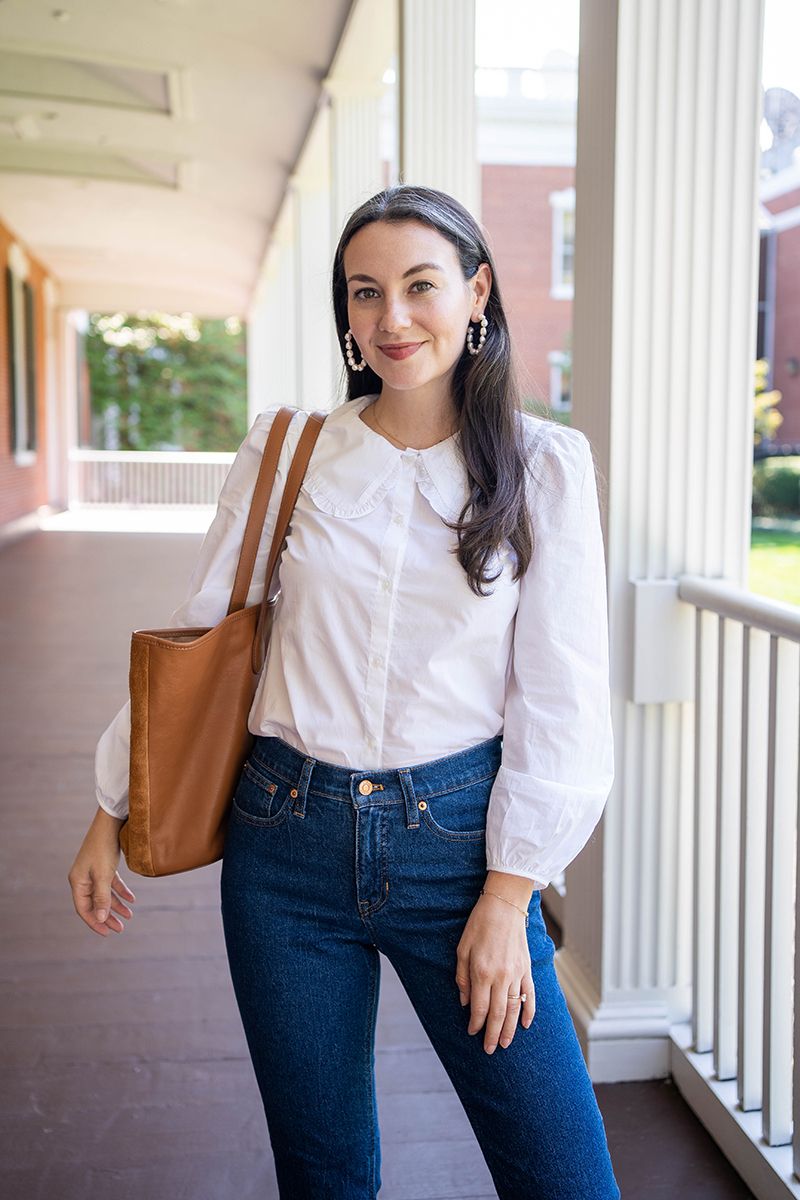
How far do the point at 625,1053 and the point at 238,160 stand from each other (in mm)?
8653

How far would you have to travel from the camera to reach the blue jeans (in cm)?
106

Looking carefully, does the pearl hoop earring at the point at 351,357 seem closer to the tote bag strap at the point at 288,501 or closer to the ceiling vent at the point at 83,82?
the tote bag strap at the point at 288,501

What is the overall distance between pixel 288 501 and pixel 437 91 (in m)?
3.07

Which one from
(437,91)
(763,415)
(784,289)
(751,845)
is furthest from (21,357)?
(784,289)

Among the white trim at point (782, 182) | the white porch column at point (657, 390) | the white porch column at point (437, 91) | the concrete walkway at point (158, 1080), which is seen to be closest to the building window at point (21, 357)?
the white porch column at point (437, 91)

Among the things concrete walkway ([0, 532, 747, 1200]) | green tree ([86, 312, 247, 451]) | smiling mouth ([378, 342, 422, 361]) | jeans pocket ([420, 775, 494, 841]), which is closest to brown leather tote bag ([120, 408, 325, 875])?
smiling mouth ([378, 342, 422, 361])

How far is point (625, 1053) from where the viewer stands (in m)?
2.09

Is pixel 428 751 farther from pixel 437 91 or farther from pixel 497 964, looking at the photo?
pixel 437 91

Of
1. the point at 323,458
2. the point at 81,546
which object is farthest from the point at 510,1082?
the point at 81,546

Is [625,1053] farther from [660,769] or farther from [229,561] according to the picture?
[229,561]

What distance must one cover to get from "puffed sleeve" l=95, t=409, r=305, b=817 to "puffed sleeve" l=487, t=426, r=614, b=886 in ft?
1.01

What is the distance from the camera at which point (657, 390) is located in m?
1.93

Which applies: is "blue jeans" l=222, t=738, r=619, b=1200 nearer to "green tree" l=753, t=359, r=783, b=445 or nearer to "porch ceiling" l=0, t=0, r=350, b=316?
"porch ceiling" l=0, t=0, r=350, b=316

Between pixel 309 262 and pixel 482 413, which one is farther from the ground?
pixel 309 262
